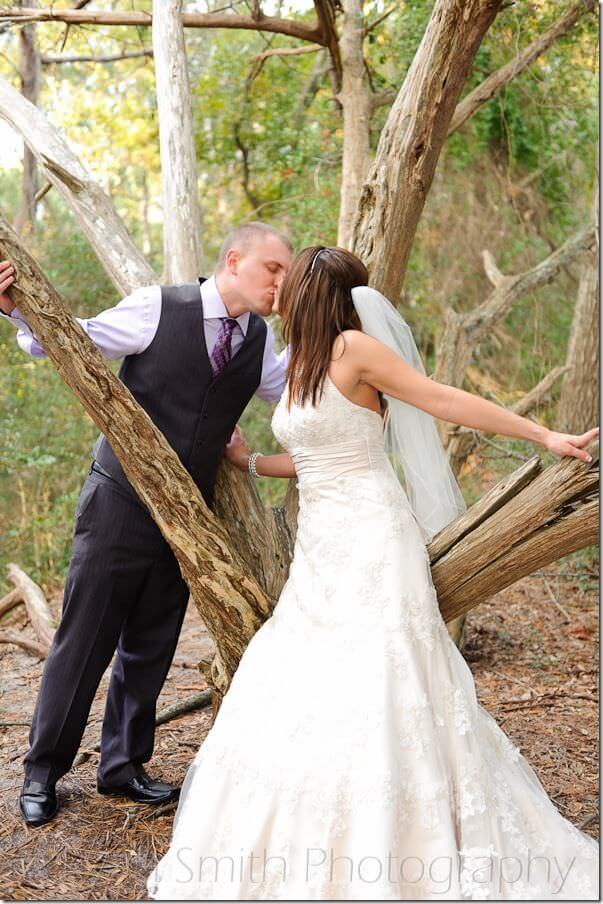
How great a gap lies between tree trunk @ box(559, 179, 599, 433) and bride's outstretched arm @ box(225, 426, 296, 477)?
409 centimetres

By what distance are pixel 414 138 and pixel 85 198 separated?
4.58 feet

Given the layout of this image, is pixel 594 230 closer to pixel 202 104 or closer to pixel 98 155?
pixel 202 104

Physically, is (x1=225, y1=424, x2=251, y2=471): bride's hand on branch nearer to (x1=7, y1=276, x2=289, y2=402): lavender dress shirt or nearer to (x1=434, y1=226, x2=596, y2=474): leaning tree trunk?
(x1=7, y1=276, x2=289, y2=402): lavender dress shirt

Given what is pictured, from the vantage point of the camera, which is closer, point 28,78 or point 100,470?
point 100,470

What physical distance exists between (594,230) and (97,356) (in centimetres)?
494

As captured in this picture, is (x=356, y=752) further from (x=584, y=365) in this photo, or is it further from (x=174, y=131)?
(x=584, y=365)

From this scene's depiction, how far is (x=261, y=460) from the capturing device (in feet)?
11.8

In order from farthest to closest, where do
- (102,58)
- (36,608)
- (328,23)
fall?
(102,58)
(36,608)
(328,23)

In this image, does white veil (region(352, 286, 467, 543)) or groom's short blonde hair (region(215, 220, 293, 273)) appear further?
groom's short blonde hair (region(215, 220, 293, 273))

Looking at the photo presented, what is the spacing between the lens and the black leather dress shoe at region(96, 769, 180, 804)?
A: 358cm

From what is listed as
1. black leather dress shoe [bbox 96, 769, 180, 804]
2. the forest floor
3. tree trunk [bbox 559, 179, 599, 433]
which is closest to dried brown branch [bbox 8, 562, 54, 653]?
the forest floor

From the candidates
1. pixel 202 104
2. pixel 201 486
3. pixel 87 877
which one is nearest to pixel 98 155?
pixel 202 104

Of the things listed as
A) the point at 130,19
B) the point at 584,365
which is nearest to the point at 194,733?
the point at 130,19

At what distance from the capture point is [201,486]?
351cm
